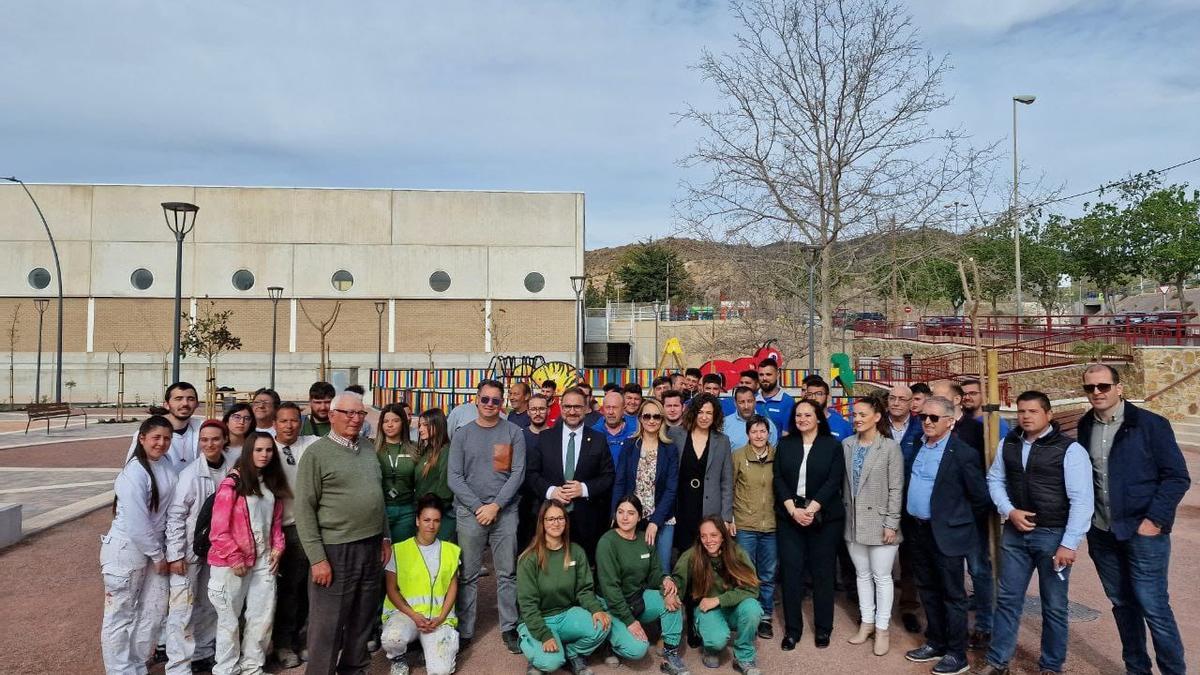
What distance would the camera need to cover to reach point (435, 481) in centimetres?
556

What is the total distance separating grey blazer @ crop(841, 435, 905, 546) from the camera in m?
5.23

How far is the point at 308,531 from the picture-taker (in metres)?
4.34

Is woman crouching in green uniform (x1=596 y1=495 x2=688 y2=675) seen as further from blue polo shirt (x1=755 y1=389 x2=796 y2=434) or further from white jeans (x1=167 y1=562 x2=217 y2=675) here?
white jeans (x1=167 y1=562 x2=217 y2=675)

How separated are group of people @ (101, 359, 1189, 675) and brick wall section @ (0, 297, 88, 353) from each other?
126 ft

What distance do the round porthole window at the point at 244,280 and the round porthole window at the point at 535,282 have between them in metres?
13.6

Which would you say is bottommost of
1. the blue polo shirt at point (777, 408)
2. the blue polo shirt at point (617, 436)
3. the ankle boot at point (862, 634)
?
the ankle boot at point (862, 634)

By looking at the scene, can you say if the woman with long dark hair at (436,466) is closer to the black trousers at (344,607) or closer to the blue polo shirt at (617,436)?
the black trousers at (344,607)

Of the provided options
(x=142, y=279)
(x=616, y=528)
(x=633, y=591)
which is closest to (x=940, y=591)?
(x=633, y=591)

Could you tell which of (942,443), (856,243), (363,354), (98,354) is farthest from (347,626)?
(98,354)

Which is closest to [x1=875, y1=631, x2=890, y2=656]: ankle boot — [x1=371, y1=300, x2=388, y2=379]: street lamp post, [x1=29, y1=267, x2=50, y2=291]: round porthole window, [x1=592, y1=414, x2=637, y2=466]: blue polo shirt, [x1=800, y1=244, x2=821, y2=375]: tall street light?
[x1=592, y1=414, x2=637, y2=466]: blue polo shirt

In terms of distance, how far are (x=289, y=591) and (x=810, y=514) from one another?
3.67m

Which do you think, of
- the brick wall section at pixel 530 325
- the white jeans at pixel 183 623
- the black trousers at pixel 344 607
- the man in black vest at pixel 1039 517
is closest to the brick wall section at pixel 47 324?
the brick wall section at pixel 530 325

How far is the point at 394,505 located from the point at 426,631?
0.93 metres

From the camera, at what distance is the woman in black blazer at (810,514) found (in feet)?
17.6
